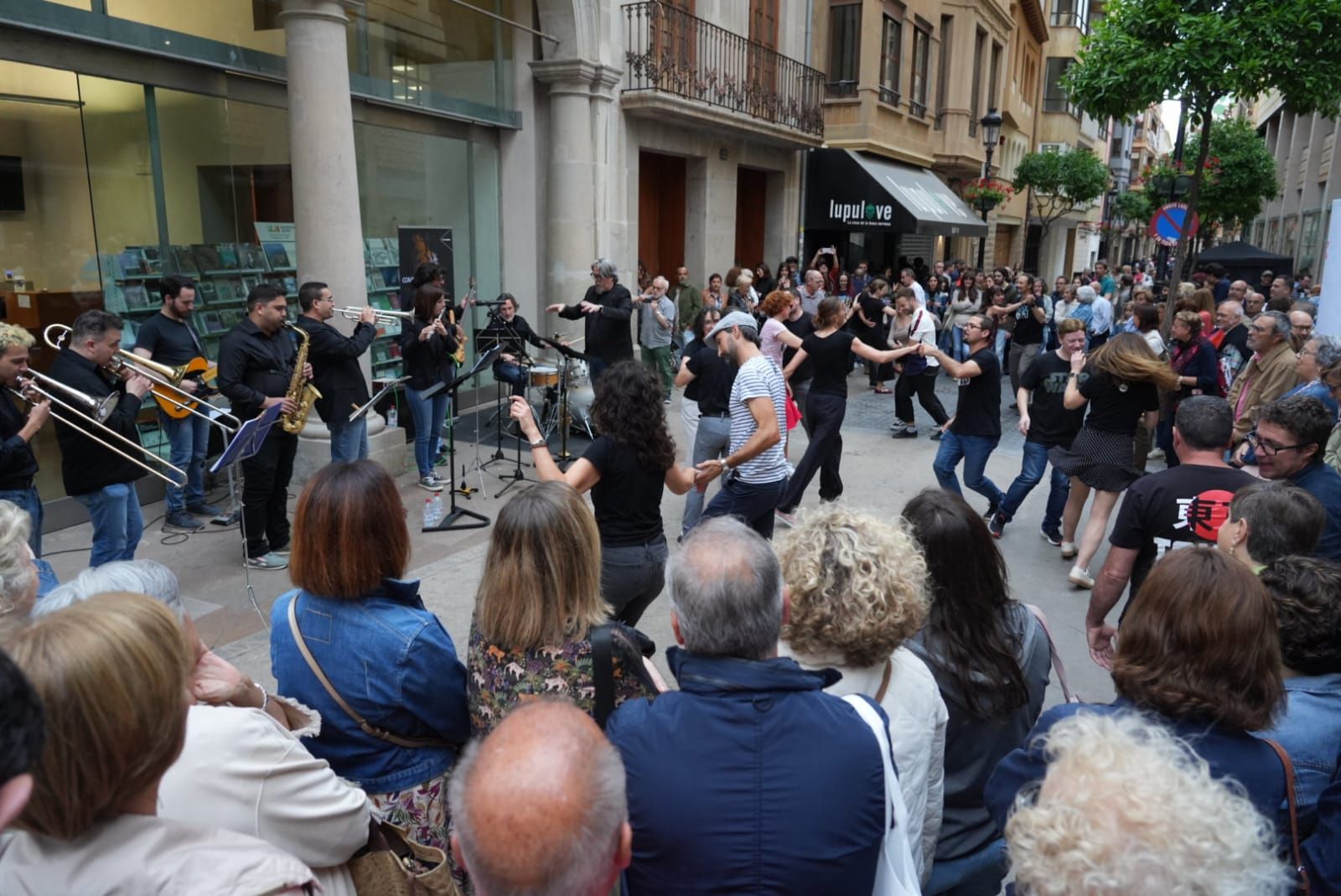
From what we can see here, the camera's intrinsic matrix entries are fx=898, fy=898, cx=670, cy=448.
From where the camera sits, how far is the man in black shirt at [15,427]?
463 cm

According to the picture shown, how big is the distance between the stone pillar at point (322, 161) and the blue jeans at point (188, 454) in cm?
83

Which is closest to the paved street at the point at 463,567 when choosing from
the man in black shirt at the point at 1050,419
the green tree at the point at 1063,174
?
the man in black shirt at the point at 1050,419

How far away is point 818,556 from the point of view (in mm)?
2318

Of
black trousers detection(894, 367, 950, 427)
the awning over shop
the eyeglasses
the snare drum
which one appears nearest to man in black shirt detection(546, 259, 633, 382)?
the snare drum

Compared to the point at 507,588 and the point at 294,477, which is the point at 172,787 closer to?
the point at 507,588

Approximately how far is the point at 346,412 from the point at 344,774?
5.27m

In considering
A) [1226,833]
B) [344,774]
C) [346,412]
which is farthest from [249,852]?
[346,412]

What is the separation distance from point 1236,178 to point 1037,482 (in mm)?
24064

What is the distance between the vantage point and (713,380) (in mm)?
6457

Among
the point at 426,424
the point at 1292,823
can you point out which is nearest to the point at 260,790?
the point at 1292,823

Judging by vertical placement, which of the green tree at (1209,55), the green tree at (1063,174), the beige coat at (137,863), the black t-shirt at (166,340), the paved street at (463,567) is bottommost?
the paved street at (463,567)

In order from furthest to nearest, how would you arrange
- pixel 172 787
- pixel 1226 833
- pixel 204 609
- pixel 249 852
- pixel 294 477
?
pixel 294 477, pixel 204 609, pixel 172 787, pixel 249 852, pixel 1226 833

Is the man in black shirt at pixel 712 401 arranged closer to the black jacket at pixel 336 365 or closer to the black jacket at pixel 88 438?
the black jacket at pixel 336 365

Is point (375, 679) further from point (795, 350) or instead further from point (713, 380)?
point (795, 350)
